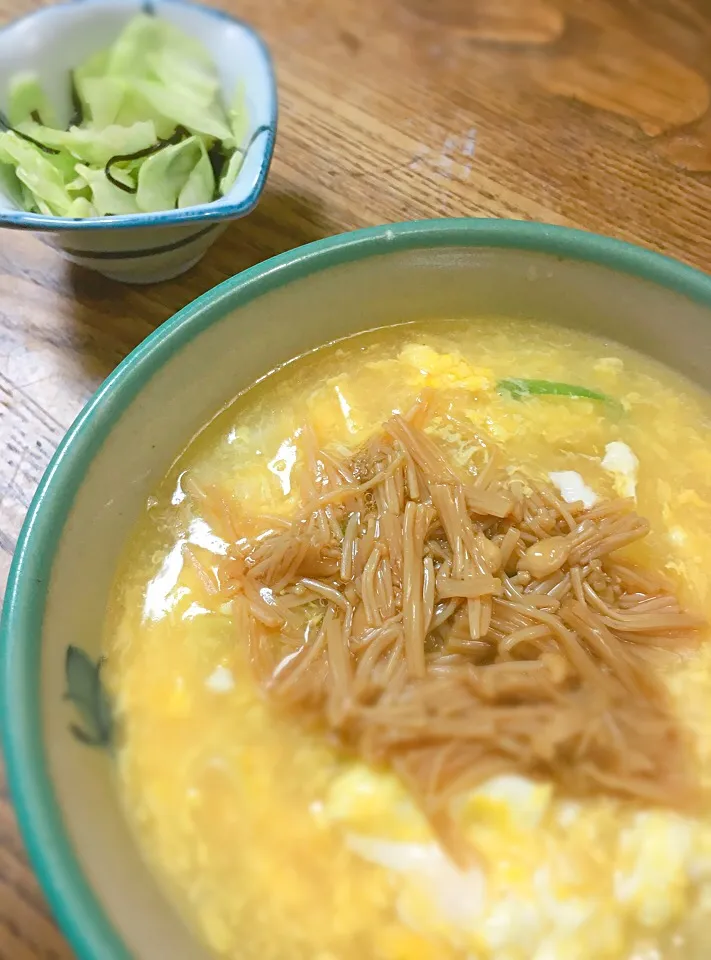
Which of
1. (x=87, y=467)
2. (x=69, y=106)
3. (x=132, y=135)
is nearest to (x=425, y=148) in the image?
(x=132, y=135)

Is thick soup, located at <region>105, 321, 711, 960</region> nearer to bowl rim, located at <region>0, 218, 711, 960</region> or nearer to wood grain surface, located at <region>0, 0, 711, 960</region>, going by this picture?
bowl rim, located at <region>0, 218, 711, 960</region>

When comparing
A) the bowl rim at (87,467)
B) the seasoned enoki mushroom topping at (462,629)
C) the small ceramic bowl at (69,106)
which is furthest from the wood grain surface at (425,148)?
the seasoned enoki mushroom topping at (462,629)

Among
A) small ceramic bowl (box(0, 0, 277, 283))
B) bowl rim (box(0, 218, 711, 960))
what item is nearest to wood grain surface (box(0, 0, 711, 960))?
small ceramic bowl (box(0, 0, 277, 283))

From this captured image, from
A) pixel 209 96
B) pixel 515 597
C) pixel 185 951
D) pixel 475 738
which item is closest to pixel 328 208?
pixel 209 96

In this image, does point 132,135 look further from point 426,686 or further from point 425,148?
point 426,686

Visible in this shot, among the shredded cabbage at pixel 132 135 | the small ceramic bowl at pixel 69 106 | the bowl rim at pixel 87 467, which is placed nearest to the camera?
the bowl rim at pixel 87 467

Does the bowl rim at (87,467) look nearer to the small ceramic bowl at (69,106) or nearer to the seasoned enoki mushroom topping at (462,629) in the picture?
the small ceramic bowl at (69,106)
